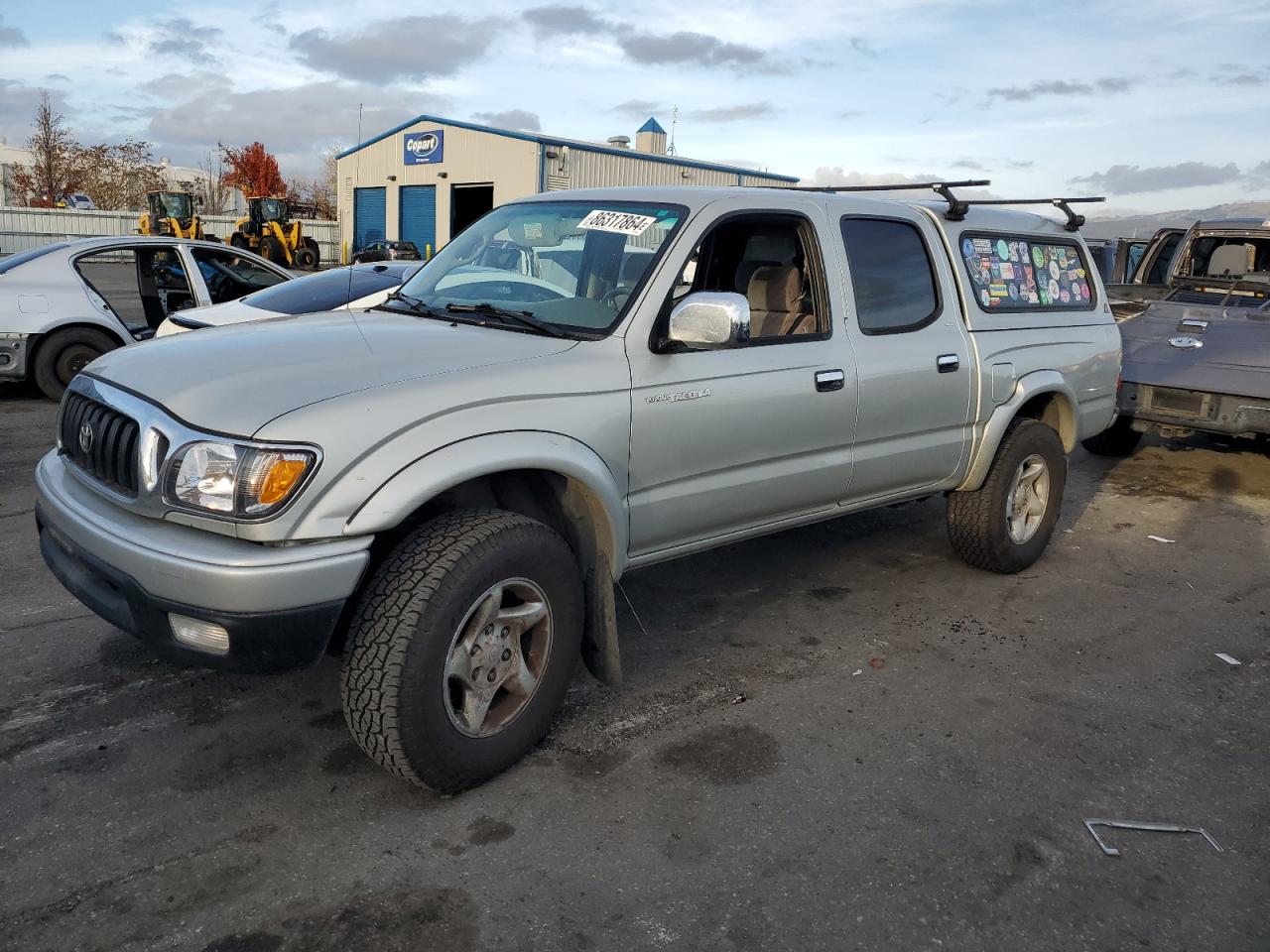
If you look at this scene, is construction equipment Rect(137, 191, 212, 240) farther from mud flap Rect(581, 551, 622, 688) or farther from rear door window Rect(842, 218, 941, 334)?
mud flap Rect(581, 551, 622, 688)

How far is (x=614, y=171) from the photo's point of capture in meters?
34.0

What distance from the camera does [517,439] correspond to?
117 inches

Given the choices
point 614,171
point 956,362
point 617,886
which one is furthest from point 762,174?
point 617,886

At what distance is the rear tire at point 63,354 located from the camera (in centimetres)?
855

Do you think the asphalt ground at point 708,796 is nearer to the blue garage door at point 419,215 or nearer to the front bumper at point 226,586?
the front bumper at point 226,586

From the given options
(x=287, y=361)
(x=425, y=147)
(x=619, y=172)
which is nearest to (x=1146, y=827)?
(x=287, y=361)

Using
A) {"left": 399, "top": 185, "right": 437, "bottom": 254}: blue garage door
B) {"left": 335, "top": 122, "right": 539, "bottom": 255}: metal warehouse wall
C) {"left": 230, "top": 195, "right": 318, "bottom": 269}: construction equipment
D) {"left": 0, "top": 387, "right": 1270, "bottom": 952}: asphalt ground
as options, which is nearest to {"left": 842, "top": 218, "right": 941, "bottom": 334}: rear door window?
{"left": 0, "top": 387, "right": 1270, "bottom": 952}: asphalt ground

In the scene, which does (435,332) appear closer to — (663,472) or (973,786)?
(663,472)

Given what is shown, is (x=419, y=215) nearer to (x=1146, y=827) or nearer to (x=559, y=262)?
(x=559, y=262)

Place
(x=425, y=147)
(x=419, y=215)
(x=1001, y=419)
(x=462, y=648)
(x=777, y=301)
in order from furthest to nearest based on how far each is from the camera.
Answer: (x=419, y=215), (x=425, y=147), (x=1001, y=419), (x=777, y=301), (x=462, y=648)

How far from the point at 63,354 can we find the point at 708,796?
25.8ft

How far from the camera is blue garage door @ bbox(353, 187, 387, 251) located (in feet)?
128

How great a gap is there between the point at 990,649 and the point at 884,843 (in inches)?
67.3

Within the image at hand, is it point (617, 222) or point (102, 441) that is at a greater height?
point (617, 222)
